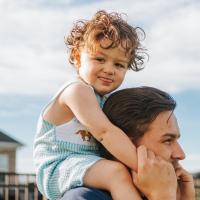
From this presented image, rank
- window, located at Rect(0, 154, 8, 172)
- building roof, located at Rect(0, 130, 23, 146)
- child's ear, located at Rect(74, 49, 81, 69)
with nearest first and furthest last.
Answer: child's ear, located at Rect(74, 49, 81, 69)
building roof, located at Rect(0, 130, 23, 146)
window, located at Rect(0, 154, 8, 172)

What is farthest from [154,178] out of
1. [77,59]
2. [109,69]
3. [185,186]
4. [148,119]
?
[77,59]

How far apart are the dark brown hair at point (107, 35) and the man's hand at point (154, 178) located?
0.73m

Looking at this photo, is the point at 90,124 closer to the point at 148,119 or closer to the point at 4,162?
the point at 148,119

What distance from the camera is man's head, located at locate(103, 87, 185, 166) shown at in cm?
295

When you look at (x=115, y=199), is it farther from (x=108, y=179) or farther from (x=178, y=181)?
(x=178, y=181)

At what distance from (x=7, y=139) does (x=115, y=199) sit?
3539 centimetres

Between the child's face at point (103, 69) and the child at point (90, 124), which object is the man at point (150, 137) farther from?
the child's face at point (103, 69)

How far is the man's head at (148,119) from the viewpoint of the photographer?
2953mm

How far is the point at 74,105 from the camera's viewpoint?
3203 mm

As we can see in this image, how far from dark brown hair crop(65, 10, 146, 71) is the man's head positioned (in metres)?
0.44

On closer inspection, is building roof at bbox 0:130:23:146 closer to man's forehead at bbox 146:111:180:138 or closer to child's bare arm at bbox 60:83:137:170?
child's bare arm at bbox 60:83:137:170

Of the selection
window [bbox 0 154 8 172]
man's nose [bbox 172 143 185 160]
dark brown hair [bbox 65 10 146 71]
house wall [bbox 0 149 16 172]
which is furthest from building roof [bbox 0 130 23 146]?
man's nose [bbox 172 143 185 160]

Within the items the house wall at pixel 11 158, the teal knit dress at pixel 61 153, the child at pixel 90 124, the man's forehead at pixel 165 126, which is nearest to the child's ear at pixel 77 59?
the child at pixel 90 124

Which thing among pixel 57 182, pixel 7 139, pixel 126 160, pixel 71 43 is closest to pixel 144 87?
pixel 126 160
